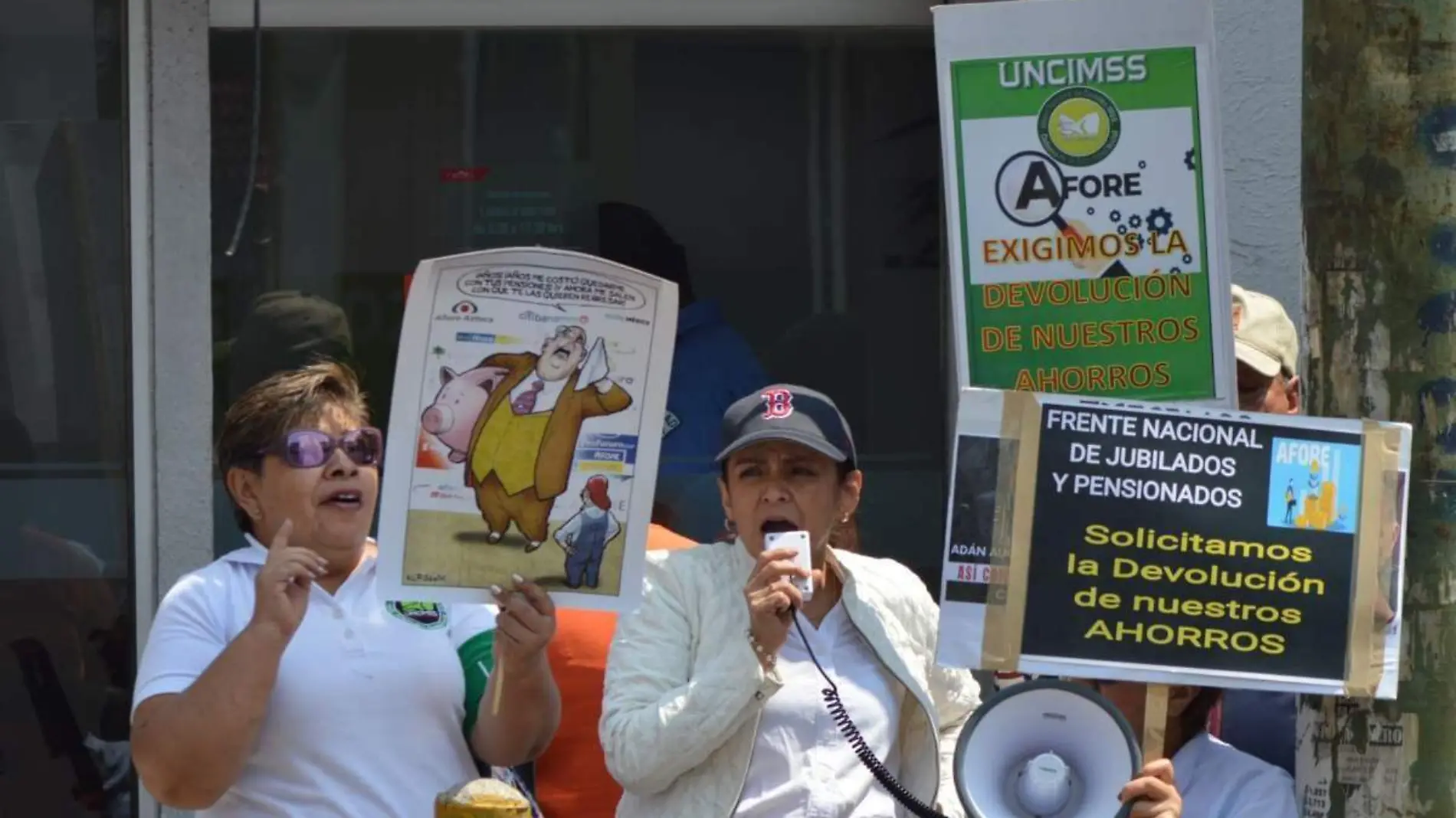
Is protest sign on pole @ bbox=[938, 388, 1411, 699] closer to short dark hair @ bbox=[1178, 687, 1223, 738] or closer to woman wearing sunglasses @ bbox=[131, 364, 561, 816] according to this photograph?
short dark hair @ bbox=[1178, 687, 1223, 738]

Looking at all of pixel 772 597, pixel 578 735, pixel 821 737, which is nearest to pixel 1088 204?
pixel 772 597

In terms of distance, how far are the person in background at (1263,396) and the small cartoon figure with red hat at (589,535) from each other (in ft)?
3.80

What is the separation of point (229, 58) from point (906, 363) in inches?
80.2

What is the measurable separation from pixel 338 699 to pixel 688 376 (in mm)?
2146

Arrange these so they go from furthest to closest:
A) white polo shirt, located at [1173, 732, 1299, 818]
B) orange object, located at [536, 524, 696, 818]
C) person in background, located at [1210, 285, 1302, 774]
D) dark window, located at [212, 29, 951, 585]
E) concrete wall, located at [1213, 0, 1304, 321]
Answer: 1. dark window, located at [212, 29, 951, 585]
2. concrete wall, located at [1213, 0, 1304, 321]
3. orange object, located at [536, 524, 696, 818]
4. person in background, located at [1210, 285, 1302, 774]
5. white polo shirt, located at [1173, 732, 1299, 818]

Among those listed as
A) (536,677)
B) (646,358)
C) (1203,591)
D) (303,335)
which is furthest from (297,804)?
(303,335)

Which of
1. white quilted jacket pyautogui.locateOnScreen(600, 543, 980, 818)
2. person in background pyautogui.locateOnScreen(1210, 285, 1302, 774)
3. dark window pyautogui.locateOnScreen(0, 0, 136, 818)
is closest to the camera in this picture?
white quilted jacket pyautogui.locateOnScreen(600, 543, 980, 818)

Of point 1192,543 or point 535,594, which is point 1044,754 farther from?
point 535,594

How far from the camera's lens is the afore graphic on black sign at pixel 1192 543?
Answer: 370 cm

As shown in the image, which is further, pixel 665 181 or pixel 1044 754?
pixel 665 181

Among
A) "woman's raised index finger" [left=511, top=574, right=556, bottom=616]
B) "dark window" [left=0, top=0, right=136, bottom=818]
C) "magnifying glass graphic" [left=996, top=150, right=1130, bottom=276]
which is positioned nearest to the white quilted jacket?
"woman's raised index finger" [left=511, top=574, right=556, bottom=616]

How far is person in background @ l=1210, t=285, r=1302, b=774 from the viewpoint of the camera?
427cm

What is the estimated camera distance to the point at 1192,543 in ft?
12.2

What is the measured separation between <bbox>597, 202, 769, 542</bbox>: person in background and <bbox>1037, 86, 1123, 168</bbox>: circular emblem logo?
2.35 metres
